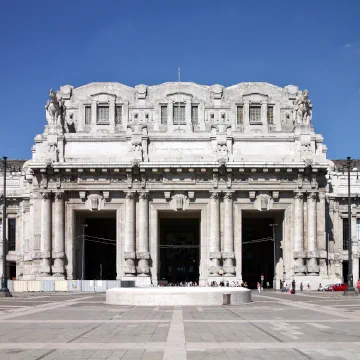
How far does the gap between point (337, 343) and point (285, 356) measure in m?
3.37

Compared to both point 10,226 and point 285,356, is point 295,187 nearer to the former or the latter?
point 10,226

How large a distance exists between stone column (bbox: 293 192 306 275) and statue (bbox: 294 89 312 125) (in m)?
9.47

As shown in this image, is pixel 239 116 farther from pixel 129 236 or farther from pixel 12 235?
pixel 12 235

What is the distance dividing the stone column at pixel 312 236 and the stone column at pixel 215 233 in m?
10.8

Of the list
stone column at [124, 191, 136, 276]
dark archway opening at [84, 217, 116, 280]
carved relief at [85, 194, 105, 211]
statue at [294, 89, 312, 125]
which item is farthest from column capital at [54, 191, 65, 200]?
statue at [294, 89, 312, 125]

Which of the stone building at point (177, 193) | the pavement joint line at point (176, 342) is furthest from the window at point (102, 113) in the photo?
the pavement joint line at point (176, 342)

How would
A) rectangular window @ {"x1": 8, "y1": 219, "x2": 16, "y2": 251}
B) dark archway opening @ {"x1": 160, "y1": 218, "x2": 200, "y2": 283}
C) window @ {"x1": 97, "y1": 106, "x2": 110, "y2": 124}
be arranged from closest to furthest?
rectangular window @ {"x1": 8, "y1": 219, "x2": 16, "y2": 251} < window @ {"x1": 97, "y1": 106, "x2": 110, "y2": 124} < dark archway opening @ {"x1": 160, "y1": 218, "x2": 200, "y2": 283}

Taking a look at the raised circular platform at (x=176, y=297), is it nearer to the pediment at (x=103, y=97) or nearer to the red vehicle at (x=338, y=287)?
the red vehicle at (x=338, y=287)

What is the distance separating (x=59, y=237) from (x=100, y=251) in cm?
1580

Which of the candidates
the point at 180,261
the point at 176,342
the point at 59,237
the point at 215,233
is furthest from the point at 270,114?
the point at 176,342

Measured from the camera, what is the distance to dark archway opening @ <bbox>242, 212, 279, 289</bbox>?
96.8 meters

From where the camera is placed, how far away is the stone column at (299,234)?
82688mm

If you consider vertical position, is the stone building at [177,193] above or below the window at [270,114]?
below

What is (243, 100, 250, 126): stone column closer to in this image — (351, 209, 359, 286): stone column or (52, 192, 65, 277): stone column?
(351, 209, 359, 286): stone column
